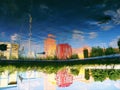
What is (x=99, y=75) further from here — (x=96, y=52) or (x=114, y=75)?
(x=96, y=52)

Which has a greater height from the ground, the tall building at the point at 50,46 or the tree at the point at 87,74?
the tall building at the point at 50,46

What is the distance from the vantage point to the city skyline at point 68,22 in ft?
16.3

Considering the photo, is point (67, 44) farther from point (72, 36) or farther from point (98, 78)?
point (98, 78)

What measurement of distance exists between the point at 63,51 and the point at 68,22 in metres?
0.43

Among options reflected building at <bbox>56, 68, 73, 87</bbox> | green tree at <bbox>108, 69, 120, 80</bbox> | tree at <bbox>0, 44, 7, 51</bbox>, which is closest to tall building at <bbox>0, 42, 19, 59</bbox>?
tree at <bbox>0, 44, 7, 51</bbox>

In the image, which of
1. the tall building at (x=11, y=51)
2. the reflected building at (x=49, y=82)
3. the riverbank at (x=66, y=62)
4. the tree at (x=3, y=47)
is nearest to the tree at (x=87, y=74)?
the riverbank at (x=66, y=62)

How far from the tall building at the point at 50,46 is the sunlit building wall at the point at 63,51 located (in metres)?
0.06

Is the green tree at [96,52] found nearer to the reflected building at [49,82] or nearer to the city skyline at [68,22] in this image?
the city skyline at [68,22]

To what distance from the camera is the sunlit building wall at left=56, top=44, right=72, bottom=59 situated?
16.7ft

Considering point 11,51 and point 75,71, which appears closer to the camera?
point 11,51

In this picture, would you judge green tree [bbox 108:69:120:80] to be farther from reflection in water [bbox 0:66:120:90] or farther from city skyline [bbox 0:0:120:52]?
city skyline [bbox 0:0:120:52]

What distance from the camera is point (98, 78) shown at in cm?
505

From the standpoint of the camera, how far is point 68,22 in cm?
504

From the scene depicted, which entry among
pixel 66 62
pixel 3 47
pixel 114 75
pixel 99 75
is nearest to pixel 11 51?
pixel 3 47
